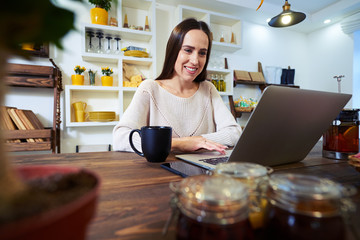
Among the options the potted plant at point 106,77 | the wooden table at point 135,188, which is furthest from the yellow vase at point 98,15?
the wooden table at point 135,188

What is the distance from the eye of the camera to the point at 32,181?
0.68 feet

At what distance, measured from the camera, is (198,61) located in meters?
1.49

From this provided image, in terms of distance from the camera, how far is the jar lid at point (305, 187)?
0.24 meters

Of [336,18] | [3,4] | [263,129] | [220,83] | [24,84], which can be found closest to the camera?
[3,4]

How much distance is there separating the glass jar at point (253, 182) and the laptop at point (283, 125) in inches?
7.5

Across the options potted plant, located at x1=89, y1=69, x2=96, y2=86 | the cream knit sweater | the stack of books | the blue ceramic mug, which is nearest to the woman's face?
the cream knit sweater

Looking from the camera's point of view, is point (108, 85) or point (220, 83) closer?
point (108, 85)

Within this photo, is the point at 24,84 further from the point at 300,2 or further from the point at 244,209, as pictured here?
the point at 300,2

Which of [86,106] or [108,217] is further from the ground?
[86,106]

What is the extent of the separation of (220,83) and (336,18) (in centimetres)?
219

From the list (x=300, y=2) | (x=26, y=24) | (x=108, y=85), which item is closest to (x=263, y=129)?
(x=26, y=24)

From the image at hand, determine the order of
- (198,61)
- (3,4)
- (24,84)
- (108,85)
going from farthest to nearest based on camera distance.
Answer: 1. (108,85)
2. (24,84)
3. (198,61)
4. (3,4)

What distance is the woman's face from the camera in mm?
1449

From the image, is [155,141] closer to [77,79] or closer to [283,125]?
[283,125]
